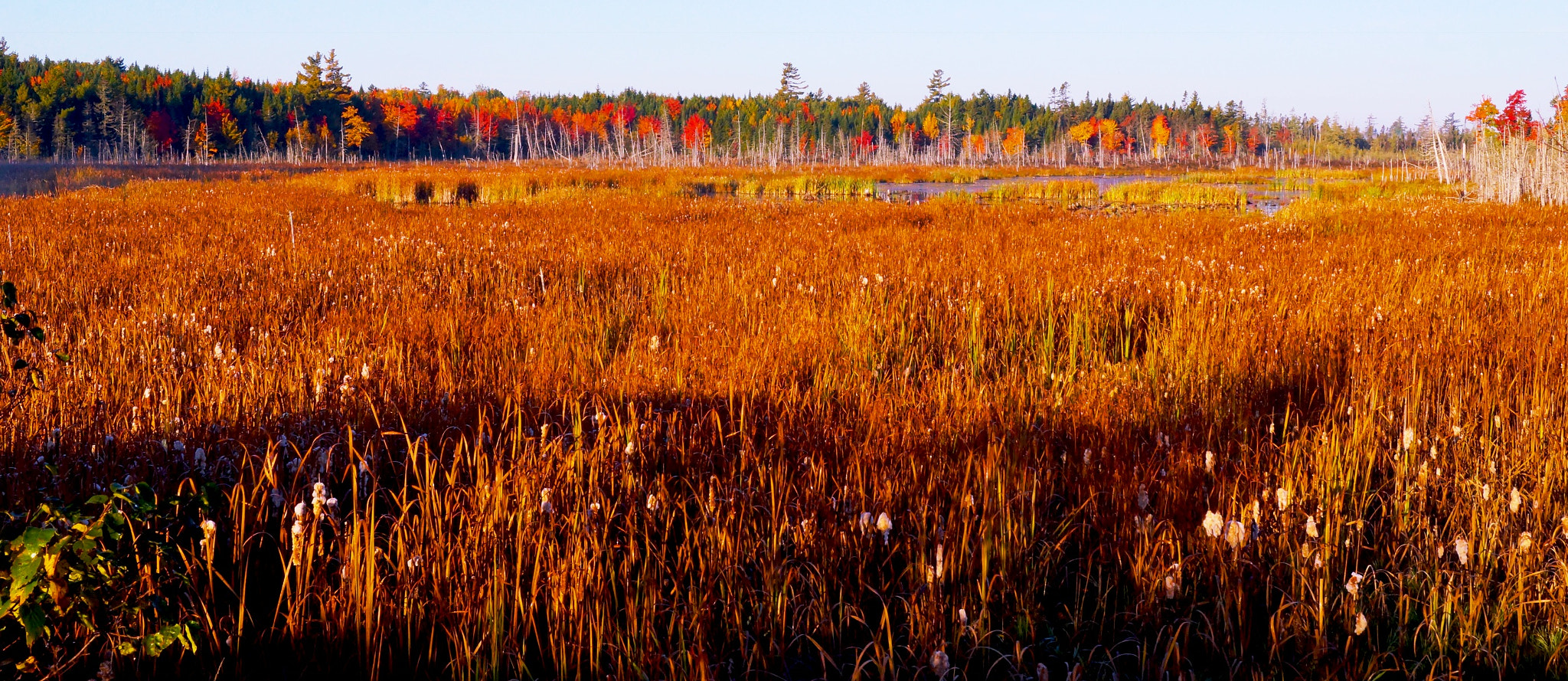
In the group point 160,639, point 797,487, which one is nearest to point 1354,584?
point 797,487

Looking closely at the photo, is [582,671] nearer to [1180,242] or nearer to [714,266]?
[714,266]

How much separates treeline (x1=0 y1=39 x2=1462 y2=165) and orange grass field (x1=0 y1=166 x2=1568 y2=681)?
2786 inches

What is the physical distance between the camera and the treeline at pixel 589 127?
270 feet

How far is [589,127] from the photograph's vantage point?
455 ft

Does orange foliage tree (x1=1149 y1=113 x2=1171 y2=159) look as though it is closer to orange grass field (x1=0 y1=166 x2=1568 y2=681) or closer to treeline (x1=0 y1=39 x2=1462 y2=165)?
treeline (x1=0 y1=39 x2=1462 y2=165)

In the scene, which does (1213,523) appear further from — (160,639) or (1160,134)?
(1160,134)

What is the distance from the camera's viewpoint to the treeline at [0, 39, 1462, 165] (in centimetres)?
8238

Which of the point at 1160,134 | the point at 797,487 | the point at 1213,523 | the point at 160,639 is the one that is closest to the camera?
the point at 160,639

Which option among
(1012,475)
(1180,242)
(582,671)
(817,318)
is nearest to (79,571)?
(582,671)

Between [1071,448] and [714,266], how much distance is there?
585cm

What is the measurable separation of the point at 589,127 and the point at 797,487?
469ft

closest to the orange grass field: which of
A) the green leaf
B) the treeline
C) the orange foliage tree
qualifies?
the green leaf

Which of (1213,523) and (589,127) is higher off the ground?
(589,127)

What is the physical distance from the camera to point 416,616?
2158mm
